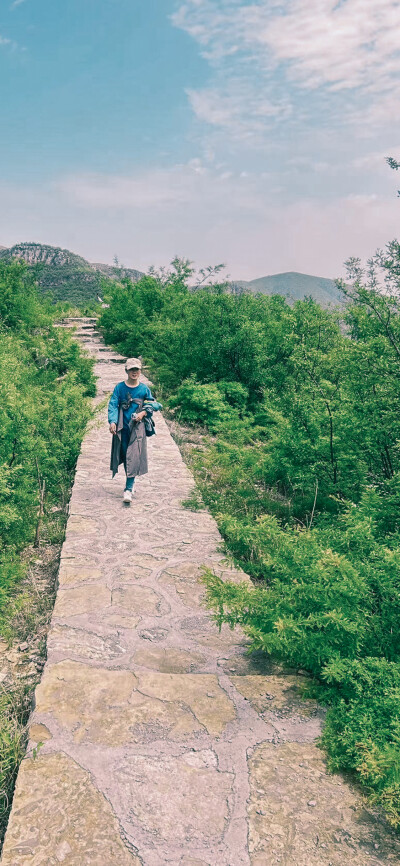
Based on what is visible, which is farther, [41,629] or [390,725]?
[41,629]

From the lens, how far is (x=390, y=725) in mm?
2211

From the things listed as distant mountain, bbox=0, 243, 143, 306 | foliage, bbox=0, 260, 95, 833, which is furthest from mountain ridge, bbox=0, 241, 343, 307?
foliage, bbox=0, 260, 95, 833

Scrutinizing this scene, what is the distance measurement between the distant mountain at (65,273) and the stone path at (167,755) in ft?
118

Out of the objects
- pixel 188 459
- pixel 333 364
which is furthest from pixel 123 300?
pixel 333 364

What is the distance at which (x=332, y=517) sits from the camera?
4770mm

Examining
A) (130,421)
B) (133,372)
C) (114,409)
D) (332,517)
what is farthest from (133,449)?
(332,517)

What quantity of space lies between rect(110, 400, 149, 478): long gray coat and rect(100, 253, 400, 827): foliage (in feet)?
2.61

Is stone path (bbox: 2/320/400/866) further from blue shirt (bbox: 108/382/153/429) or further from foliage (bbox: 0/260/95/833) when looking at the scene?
blue shirt (bbox: 108/382/153/429)

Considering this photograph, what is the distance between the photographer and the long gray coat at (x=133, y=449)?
5.71 meters

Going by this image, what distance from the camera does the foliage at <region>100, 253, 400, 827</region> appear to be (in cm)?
241

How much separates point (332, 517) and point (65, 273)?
60319mm

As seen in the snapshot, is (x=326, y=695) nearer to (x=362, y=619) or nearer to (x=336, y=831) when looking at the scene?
(x=362, y=619)

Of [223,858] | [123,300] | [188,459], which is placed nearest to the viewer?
[223,858]

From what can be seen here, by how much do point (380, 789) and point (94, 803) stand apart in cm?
111
